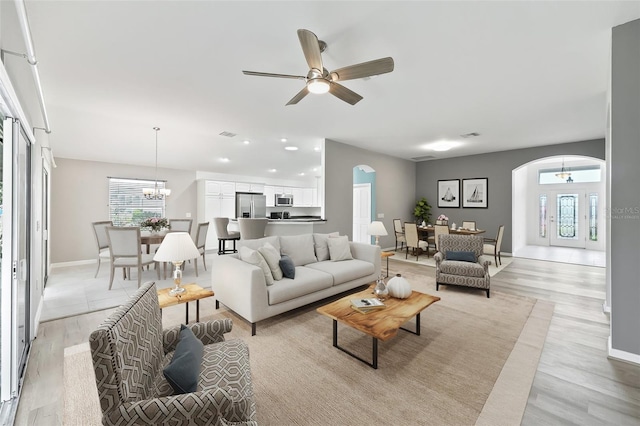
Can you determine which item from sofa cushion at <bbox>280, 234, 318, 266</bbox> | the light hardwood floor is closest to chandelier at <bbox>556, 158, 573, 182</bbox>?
the light hardwood floor

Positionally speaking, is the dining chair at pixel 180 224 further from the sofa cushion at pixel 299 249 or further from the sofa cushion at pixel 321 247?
the sofa cushion at pixel 321 247

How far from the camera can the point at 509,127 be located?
5.06 m

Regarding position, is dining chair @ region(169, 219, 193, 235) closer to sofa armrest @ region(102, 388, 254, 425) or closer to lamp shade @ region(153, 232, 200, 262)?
lamp shade @ region(153, 232, 200, 262)

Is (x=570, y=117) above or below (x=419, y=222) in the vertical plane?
above

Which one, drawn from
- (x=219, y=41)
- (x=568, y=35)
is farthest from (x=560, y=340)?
(x=219, y=41)

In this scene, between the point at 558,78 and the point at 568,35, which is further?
the point at 558,78

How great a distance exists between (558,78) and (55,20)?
196 inches

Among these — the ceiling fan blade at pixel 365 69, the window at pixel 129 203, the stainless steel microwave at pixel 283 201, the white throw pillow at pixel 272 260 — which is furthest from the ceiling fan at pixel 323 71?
the stainless steel microwave at pixel 283 201

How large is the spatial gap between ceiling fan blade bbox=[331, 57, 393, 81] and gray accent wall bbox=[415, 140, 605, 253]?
649 cm

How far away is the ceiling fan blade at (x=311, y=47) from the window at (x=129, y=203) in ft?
22.3

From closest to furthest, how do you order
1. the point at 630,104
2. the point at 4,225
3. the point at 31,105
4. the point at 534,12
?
the point at 4,225 → the point at 534,12 → the point at 630,104 → the point at 31,105

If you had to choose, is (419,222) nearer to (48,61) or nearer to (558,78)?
(558,78)

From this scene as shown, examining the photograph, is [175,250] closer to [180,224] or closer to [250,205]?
[180,224]

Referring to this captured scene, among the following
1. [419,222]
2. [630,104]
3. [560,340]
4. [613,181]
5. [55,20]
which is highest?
[55,20]
